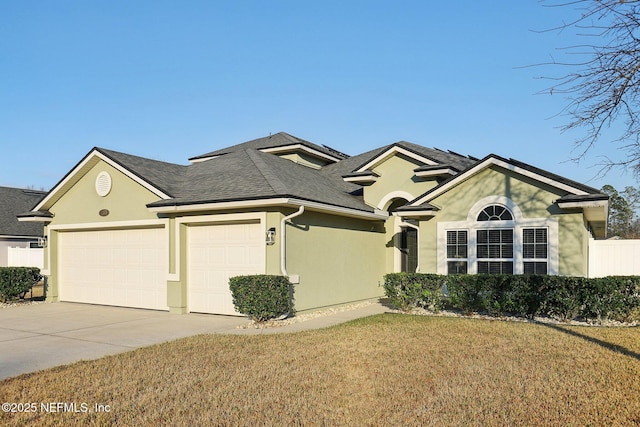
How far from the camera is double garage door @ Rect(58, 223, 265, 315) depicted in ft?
44.3

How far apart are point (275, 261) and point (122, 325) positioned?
3996 millimetres

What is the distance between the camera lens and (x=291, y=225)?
1333 cm

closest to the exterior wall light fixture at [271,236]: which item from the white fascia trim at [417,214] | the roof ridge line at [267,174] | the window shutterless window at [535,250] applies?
the roof ridge line at [267,174]

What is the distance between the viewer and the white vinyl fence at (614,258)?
571 inches

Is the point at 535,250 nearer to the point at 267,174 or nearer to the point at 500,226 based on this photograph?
the point at 500,226

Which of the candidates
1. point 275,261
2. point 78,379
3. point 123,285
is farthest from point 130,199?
point 78,379

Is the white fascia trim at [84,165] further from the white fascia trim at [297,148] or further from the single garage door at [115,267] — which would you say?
the white fascia trim at [297,148]

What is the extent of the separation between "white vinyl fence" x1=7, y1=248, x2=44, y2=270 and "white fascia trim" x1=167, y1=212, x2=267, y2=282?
12830 millimetres

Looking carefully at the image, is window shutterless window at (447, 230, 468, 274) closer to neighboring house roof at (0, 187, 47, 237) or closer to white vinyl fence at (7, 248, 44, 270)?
white vinyl fence at (7, 248, 44, 270)

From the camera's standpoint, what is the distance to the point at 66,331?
1150cm

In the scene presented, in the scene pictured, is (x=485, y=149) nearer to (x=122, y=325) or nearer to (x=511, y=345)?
(x=511, y=345)

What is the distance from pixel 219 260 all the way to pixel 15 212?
23.2 meters

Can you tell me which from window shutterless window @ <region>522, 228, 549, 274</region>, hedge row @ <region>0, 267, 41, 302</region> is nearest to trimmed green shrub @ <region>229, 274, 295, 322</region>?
window shutterless window @ <region>522, 228, 549, 274</region>

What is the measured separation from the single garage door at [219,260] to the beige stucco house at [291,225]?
0.11 ft
